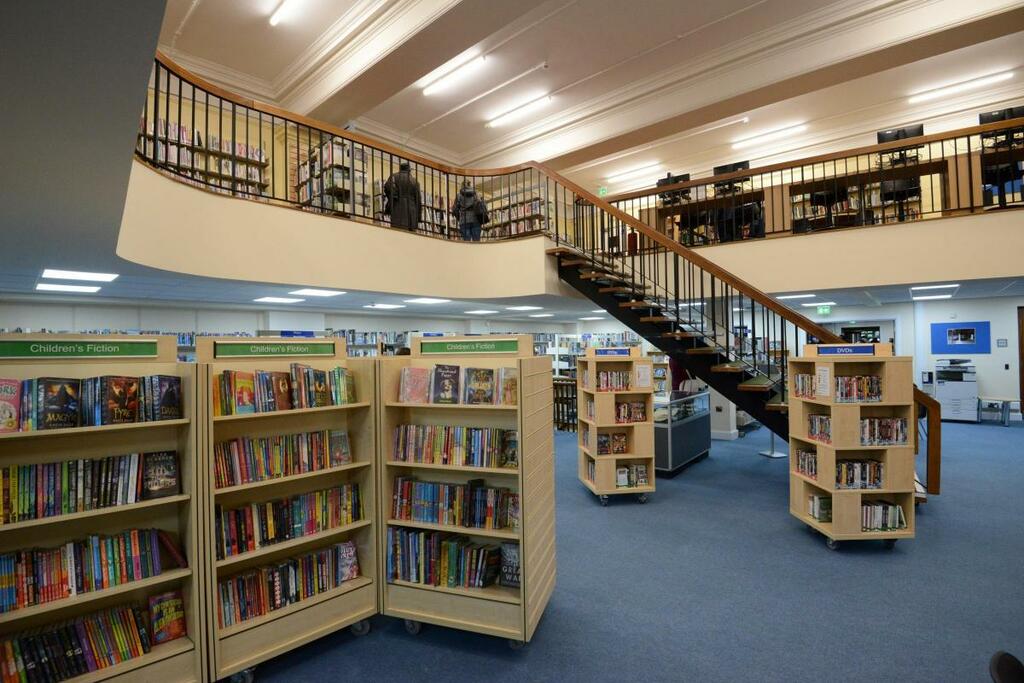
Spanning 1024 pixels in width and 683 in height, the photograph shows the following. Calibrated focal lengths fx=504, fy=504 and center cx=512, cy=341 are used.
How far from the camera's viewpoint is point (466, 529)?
3182mm

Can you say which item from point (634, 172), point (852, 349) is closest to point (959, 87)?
point (634, 172)

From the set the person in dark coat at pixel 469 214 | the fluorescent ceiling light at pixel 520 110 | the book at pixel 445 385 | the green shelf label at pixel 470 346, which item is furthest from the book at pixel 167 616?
the fluorescent ceiling light at pixel 520 110

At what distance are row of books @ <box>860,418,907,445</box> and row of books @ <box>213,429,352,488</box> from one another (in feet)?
14.2

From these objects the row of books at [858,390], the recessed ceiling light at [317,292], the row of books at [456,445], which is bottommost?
the row of books at [456,445]

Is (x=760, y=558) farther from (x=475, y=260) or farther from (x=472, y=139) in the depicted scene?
(x=472, y=139)

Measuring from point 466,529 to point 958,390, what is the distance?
41.3 feet

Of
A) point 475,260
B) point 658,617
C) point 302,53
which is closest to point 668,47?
point 475,260

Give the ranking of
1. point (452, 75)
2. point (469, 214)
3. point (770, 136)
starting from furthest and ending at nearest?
point (770, 136) → point (452, 75) → point (469, 214)

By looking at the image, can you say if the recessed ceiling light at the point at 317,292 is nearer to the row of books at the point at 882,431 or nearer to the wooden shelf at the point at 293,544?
the wooden shelf at the point at 293,544

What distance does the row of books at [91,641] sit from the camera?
2.31 metres

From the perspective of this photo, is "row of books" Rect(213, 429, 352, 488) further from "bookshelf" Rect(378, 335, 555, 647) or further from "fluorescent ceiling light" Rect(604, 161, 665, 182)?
"fluorescent ceiling light" Rect(604, 161, 665, 182)

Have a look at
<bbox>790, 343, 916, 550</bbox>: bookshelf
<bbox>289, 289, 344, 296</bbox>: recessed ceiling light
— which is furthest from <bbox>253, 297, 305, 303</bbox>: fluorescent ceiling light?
<bbox>790, 343, 916, 550</bbox>: bookshelf

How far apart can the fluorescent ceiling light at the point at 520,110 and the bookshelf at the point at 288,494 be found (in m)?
7.82

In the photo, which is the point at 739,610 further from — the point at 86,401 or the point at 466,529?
the point at 86,401
